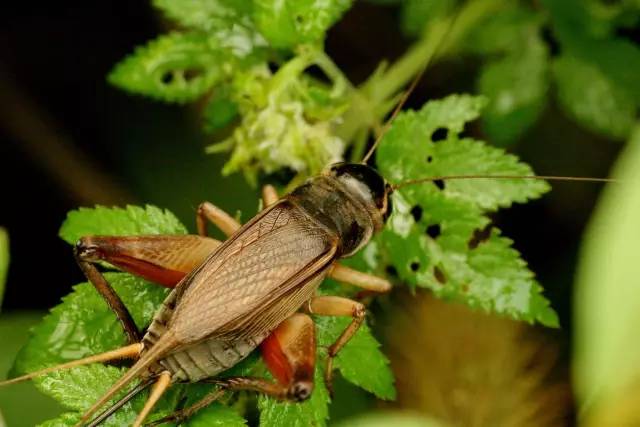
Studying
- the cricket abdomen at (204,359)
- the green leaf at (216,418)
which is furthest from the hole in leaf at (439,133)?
the green leaf at (216,418)

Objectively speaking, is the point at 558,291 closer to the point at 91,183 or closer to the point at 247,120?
the point at 247,120

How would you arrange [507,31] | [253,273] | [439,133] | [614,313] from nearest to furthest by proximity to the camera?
[614,313] < [253,273] < [507,31] < [439,133]

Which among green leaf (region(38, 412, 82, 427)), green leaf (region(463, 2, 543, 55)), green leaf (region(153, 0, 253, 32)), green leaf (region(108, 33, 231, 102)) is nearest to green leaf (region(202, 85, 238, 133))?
green leaf (region(108, 33, 231, 102))

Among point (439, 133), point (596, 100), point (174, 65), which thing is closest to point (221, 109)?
point (174, 65)

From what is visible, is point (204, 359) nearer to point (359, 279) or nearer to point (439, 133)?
point (359, 279)

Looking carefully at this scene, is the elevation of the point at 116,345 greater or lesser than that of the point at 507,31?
greater
